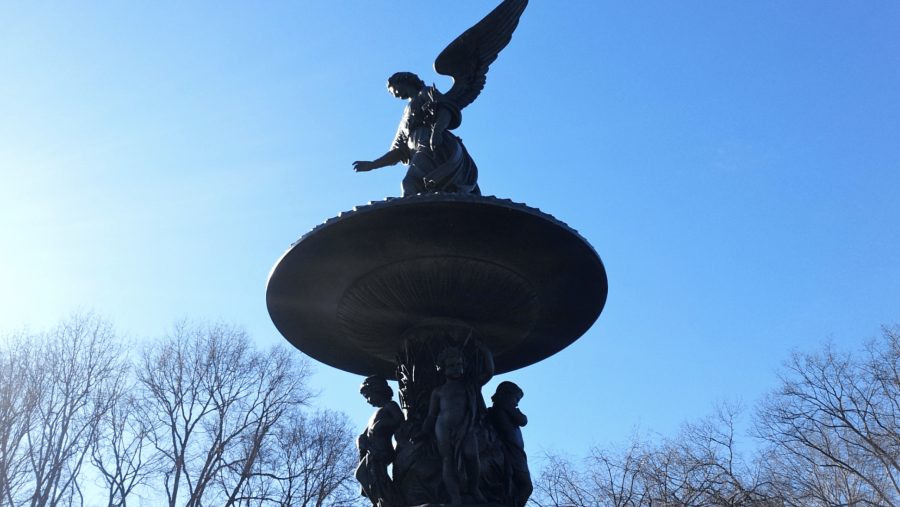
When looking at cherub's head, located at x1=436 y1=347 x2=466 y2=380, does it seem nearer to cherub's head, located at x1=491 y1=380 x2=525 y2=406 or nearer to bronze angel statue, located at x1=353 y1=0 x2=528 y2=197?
cherub's head, located at x1=491 y1=380 x2=525 y2=406

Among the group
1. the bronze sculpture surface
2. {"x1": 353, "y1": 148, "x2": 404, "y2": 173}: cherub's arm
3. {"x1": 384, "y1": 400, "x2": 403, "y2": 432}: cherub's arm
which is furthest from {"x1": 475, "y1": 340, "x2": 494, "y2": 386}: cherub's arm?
{"x1": 353, "y1": 148, "x2": 404, "y2": 173}: cherub's arm

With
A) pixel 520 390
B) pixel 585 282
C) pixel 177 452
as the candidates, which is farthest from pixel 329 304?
pixel 177 452

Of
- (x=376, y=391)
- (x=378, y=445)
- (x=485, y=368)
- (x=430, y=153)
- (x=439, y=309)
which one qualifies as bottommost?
(x=378, y=445)

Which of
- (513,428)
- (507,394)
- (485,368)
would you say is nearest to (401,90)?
(485,368)

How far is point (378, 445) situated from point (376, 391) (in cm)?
49

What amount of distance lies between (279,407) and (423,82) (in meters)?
12.7

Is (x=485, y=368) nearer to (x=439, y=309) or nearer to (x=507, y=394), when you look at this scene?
(x=507, y=394)

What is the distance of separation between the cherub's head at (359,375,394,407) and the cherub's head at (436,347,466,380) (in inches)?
24.4

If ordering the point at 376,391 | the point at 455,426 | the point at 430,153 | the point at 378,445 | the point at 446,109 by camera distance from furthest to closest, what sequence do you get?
the point at 446,109 → the point at 430,153 → the point at 376,391 → the point at 378,445 → the point at 455,426

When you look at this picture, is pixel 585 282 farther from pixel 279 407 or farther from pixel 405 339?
pixel 279 407

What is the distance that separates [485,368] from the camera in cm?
647

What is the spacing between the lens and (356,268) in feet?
20.9

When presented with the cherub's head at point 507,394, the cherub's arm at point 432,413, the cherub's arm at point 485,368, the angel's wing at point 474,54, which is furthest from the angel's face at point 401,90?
the cherub's arm at point 432,413

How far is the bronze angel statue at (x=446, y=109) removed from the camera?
7266 mm
